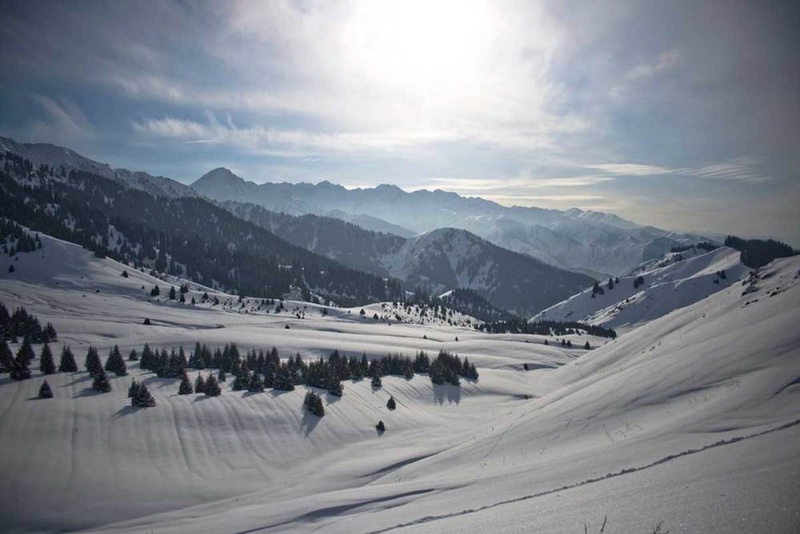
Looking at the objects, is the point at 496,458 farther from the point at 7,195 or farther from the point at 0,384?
the point at 7,195

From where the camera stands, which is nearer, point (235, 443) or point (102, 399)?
point (235, 443)

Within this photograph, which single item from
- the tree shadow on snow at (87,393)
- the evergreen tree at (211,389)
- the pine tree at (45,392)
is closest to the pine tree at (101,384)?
the tree shadow on snow at (87,393)

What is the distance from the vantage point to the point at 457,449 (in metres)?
29.0

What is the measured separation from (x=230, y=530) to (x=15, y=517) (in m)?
16.6

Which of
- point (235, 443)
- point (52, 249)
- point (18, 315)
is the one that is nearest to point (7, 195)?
point (52, 249)

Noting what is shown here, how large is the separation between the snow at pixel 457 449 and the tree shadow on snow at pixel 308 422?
0.55 ft

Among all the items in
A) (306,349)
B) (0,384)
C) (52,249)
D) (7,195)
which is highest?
(7,195)

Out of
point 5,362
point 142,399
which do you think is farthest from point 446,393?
point 5,362

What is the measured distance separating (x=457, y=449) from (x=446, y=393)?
102ft

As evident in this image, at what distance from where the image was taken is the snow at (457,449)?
9.89 metres

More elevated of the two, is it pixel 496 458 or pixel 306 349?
pixel 496 458

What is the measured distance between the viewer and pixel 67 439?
3319 centimetres

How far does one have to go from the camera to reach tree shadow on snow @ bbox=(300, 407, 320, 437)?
135 feet

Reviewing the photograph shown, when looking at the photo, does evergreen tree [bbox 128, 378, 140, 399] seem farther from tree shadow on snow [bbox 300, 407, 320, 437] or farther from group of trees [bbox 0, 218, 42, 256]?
group of trees [bbox 0, 218, 42, 256]
